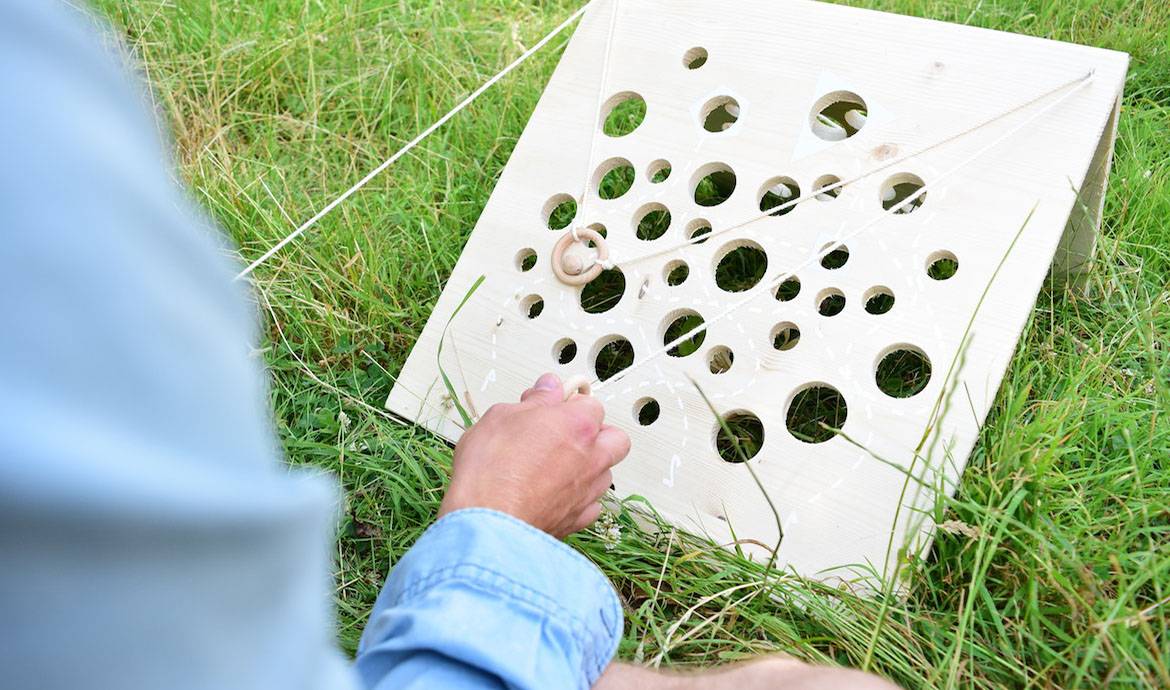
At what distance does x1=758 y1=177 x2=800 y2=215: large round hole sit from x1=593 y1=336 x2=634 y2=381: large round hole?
253 millimetres

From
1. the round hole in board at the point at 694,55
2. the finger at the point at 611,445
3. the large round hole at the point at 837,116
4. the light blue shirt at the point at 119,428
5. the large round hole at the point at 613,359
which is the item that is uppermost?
the light blue shirt at the point at 119,428

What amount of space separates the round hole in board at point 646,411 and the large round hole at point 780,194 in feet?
0.85

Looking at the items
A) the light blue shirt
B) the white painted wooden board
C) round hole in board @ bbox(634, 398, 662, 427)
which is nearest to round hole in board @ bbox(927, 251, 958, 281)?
the white painted wooden board

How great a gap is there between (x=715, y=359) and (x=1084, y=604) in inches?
18.9

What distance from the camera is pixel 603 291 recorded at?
141cm

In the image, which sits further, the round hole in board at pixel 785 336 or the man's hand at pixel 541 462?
the round hole in board at pixel 785 336

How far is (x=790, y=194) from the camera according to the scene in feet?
4.43

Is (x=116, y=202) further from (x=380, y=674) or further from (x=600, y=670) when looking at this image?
(x=600, y=670)

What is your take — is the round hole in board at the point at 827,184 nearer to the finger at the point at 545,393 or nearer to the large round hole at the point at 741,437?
the large round hole at the point at 741,437

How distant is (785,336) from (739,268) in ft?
0.59

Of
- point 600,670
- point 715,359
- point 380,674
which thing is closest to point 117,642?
point 380,674

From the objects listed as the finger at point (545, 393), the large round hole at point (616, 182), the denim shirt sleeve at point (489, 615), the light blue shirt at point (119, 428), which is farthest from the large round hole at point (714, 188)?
the light blue shirt at point (119, 428)

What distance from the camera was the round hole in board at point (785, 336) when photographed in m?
1.17

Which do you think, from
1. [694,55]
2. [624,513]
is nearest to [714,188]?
[694,55]
